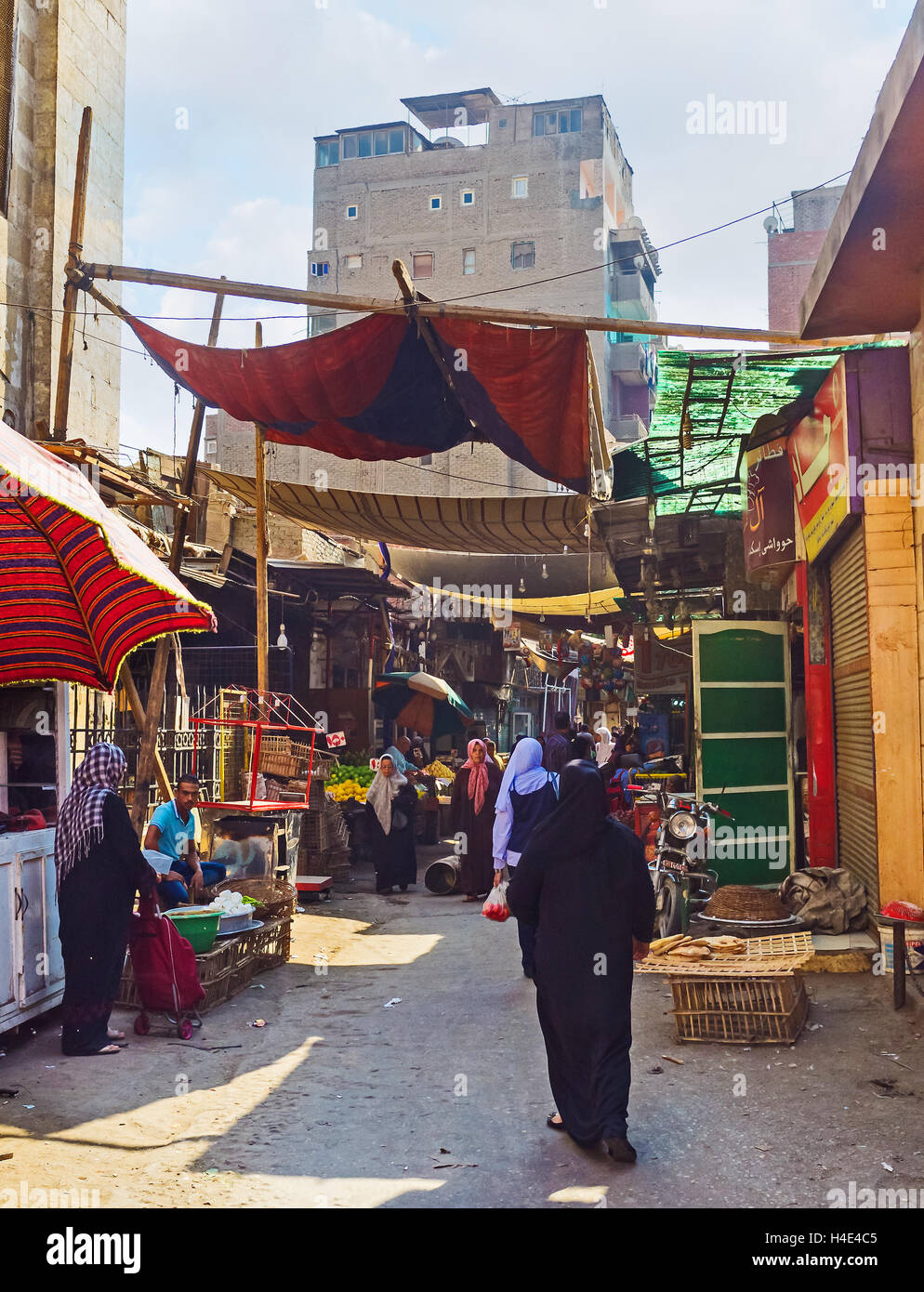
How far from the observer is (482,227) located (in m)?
46.3

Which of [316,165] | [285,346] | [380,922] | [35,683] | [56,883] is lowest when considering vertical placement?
[380,922]

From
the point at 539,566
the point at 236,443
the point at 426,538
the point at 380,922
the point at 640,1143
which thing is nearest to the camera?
the point at 640,1143

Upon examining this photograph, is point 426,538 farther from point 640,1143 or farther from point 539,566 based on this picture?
point 640,1143

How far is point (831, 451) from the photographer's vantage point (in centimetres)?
809

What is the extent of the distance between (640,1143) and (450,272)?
149 feet

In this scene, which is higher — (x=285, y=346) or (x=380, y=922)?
(x=285, y=346)

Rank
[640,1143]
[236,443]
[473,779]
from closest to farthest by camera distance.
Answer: [640,1143] → [473,779] → [236,443]

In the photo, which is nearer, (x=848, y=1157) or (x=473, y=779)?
(x=848, y=1157)

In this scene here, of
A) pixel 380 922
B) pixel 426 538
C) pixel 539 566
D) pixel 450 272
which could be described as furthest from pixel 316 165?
pixel 380 922

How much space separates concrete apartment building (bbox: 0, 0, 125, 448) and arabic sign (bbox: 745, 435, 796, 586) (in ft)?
23.4

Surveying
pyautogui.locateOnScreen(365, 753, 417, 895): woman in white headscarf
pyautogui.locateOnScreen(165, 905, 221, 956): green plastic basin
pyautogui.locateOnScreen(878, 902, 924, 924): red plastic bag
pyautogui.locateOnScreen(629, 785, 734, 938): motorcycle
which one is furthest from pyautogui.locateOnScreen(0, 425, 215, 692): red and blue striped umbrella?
pyautogui.locateOnScreen(365, 753, 417, 895): woman in white headscarf

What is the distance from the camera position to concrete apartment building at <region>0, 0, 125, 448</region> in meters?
11.7

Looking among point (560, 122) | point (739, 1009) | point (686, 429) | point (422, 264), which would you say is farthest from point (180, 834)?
point (560, 122)

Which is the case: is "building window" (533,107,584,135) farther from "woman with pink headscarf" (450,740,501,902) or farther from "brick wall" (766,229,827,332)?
"woman with pink headscarf" (450,740,501,902)
